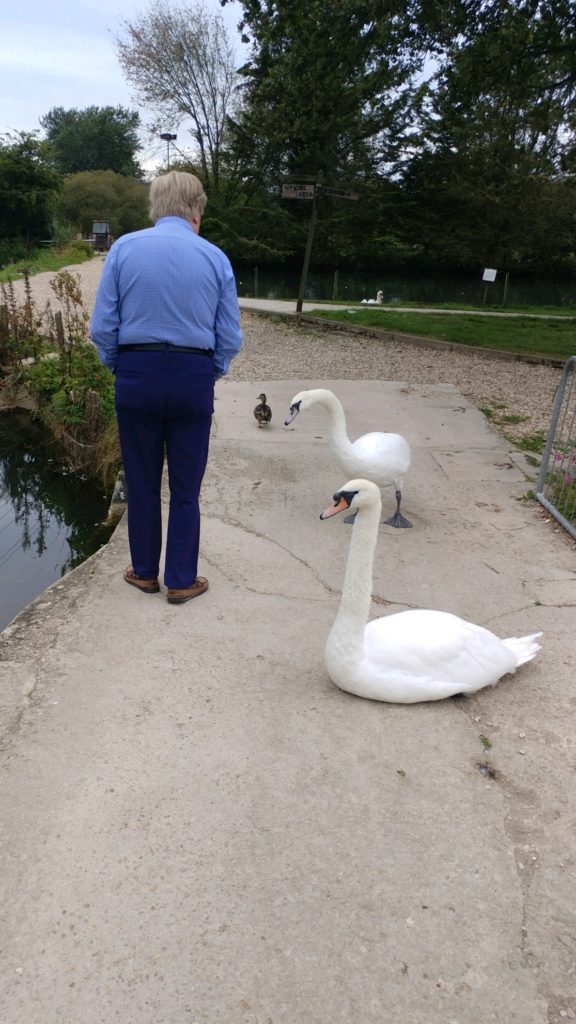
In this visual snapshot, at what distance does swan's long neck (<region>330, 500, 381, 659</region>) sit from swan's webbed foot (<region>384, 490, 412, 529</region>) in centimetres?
230

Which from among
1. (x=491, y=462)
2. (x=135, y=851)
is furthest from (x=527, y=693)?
(x=491, y=462)

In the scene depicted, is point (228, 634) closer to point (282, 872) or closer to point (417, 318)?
point (282, 872)

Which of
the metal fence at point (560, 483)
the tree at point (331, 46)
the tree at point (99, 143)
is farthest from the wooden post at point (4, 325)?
the tree at point (99, 143)

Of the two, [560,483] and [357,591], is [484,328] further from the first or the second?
[357,591]

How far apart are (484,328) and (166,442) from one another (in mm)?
14647

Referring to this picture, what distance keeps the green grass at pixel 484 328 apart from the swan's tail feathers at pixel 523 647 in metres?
11.0

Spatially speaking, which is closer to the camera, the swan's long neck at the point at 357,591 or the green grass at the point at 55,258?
the swan's long neck at the point at 357,591

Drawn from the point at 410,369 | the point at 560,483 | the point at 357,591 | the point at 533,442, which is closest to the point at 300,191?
the point at 410,369

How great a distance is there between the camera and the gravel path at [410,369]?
9.70m

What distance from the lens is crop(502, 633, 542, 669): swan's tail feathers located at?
3.45m

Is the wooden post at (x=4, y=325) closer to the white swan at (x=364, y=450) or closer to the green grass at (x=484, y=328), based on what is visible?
the white swan at (x=364, y=450)

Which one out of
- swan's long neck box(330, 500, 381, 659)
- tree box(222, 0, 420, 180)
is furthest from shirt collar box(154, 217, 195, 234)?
tree box(222, 0, 420, 180)

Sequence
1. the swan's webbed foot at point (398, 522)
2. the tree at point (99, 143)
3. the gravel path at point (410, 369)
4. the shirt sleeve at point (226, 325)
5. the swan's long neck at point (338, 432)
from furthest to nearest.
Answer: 1. the tree at point (99, 143)
2. the gravel path at point (410, 369)
3. the swan's webbed foot at point (398, 522)
4. the swan's long neck at point (338, 432)
5. the shirt sleeve at point (226, 325)

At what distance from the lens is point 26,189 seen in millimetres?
38594
